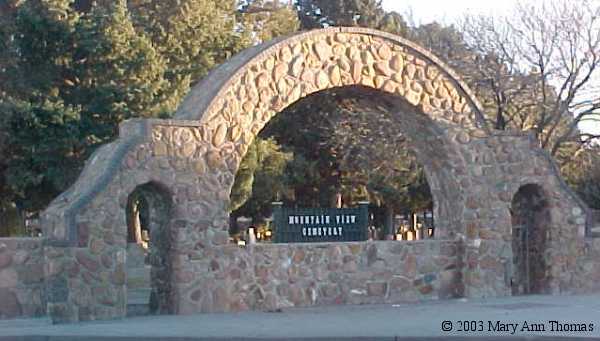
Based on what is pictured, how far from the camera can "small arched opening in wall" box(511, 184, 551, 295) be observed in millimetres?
19484

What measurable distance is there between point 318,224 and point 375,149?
17.1 metres

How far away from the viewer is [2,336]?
1305 centimetres

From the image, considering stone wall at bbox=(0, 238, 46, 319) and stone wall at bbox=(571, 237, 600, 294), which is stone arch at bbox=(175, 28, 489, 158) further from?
stone wall at bbox=(0, 238, 46, 319)

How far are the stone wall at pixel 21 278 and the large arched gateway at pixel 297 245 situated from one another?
0.85 feet

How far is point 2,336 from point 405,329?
18.1ft

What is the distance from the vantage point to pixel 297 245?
1719 centimetres

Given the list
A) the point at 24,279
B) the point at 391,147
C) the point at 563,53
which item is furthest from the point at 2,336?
the point at 391,147

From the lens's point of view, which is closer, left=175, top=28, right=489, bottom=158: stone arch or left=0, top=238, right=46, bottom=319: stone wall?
left=0, top=238, right=46, bottom=319: stone wall

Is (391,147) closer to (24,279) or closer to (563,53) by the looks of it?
(563,53)

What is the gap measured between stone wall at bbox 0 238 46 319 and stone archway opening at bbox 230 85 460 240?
629 cm

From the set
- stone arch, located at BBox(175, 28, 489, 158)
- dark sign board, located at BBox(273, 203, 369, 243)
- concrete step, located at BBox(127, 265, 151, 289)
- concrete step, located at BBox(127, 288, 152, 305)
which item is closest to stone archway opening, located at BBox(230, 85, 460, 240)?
stone arch, located at BBox(175, 28, 489, 158)

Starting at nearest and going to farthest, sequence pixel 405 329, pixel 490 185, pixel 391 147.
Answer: pixel 405 329 < pixel 490 185 < pixel 391 147

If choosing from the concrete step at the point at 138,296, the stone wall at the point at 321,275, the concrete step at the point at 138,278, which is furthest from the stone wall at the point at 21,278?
the concrete step at the point at 138,278

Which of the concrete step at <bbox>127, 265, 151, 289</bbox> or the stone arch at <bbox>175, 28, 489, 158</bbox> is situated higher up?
the stone arch at <bbox>175, 28, 489, 158</bbox>
